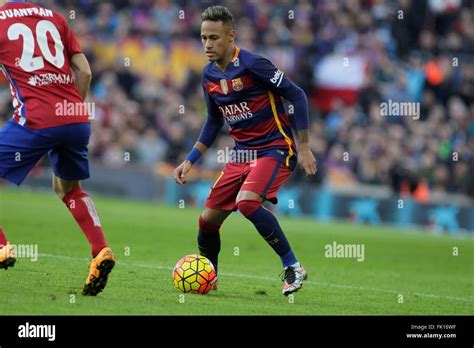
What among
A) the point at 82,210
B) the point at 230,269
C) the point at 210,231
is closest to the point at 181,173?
the point at 210,231

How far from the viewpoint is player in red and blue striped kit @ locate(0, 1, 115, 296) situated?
323 inches

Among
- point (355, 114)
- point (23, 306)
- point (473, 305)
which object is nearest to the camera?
point (23, 306)

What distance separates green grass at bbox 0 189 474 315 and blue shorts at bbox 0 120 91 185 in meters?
1.04

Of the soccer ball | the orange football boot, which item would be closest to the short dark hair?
the soccer ball

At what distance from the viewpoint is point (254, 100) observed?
9.41 metres

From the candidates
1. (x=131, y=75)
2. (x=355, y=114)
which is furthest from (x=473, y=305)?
(x=131, y=75)

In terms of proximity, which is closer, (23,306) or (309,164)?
(23,306)

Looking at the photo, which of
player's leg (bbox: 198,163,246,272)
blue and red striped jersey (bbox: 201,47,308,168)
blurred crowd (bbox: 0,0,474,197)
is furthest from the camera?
blurred crowd (bbox: 0,0,474,197)

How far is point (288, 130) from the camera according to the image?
31.7 ft

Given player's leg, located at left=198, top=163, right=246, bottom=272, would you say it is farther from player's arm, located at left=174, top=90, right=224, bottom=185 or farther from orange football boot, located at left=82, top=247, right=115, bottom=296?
orange football boot, located at left=82, top=247, right=115, bottom=296

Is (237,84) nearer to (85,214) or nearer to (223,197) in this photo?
(223,197)

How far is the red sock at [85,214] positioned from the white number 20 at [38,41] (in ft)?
3.77
